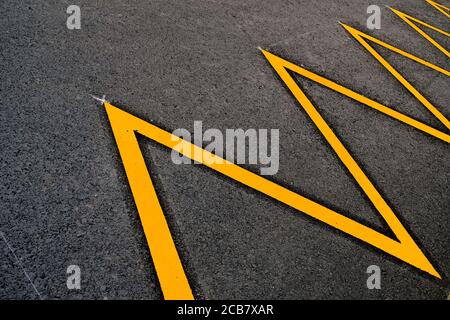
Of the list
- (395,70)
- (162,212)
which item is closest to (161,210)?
(162,212)

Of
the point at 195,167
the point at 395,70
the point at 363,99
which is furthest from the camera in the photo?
the point at 395,70

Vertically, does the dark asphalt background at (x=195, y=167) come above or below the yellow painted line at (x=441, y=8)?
below

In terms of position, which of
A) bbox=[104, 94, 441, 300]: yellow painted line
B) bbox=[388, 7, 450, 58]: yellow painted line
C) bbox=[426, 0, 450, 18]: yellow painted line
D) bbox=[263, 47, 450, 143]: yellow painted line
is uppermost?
bbox=[426, 0, 450, 18]: yellow painted line

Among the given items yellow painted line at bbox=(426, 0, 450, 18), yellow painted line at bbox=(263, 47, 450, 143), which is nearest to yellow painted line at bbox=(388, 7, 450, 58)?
yellow painted line at bbox=(426, 0, 450, 18)

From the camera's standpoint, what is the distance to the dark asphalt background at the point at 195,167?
2.62 meters

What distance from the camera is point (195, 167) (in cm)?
328

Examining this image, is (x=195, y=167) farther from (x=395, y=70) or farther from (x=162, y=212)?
(x=395, y=70)

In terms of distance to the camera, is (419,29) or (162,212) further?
(419,29)

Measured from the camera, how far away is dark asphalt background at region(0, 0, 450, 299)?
262 centimetres

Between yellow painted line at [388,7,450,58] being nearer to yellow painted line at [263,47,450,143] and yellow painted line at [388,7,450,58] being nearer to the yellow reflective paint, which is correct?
yellow painted line at [263,47,450,143]

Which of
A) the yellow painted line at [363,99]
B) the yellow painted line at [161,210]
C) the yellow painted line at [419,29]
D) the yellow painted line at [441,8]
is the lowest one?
the yellow painted line at [161,210]

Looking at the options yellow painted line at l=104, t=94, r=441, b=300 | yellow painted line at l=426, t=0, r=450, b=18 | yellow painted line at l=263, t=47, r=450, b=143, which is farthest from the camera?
yellow painted line at l=426, t=0, r=450, b=18

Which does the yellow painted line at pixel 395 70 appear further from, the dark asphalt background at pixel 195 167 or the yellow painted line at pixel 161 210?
the yellow painted line at pixel 161 210

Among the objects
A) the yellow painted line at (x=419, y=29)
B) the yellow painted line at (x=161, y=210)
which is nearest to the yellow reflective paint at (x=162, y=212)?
the yellow painted line at (x=161, y=210)
